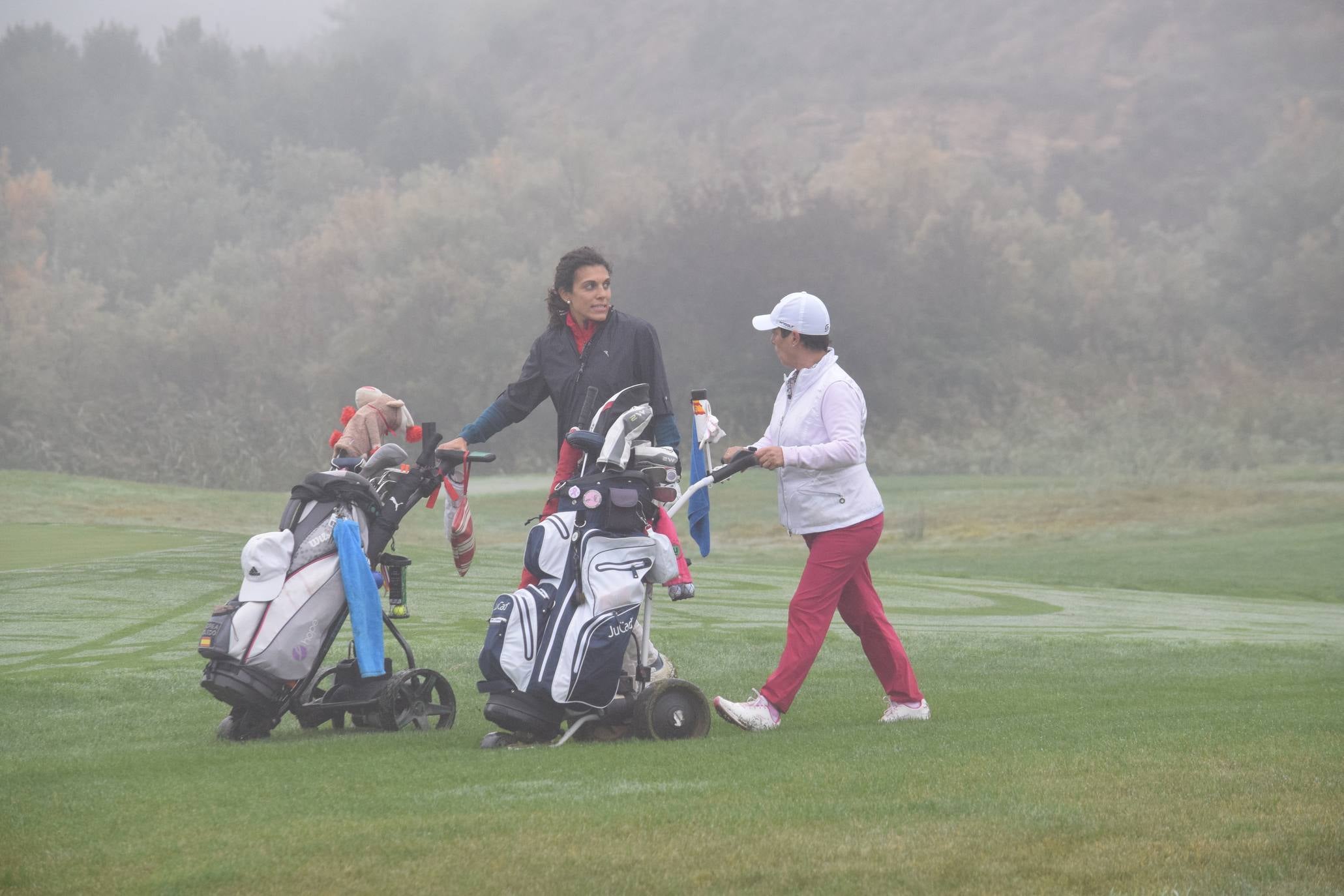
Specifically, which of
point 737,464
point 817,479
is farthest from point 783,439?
point 737,464

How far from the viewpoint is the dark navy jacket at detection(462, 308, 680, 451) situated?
227 inches

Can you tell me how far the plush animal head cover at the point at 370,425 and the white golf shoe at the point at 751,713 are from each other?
159 centimetres

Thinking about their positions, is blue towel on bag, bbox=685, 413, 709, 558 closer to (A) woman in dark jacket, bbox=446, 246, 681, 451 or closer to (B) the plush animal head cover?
(A) woman in dark jacket, bbox=446, 246, 681, 451

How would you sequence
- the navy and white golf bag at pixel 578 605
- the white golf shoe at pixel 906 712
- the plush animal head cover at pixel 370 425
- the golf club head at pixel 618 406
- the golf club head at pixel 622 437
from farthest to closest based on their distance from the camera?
1. the plush animal head cover at pixel 370 425
2. the white golf shoe at pixel 906 712
3. the golf club head at pixel 618 406
4. the golf club head at pixel 622 437
5. the navy and white golf bag at pixel 578 605

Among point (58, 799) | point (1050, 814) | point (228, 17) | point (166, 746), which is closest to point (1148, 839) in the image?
point (1050, 814)

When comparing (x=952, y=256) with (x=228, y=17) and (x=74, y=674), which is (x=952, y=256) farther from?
(x=74, y=674)

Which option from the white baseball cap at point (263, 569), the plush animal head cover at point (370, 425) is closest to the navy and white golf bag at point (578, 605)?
the white baseball cap at point (263, 569)

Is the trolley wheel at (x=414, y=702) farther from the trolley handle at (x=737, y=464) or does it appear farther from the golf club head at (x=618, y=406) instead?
the trolley handle at (x=737, y=464)

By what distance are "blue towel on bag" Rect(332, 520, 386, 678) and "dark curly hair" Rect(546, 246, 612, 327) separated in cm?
112

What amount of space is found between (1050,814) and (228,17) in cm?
4401

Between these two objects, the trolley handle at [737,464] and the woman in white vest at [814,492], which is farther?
the woman in white vest at [814,492]

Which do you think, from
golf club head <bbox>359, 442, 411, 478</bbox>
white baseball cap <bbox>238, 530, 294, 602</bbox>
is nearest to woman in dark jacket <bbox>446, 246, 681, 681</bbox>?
golf club head <bbox>359, 442, 411, 478</bbox>

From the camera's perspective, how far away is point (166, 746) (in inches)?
214

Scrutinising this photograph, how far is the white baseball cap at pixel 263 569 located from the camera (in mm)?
5395
